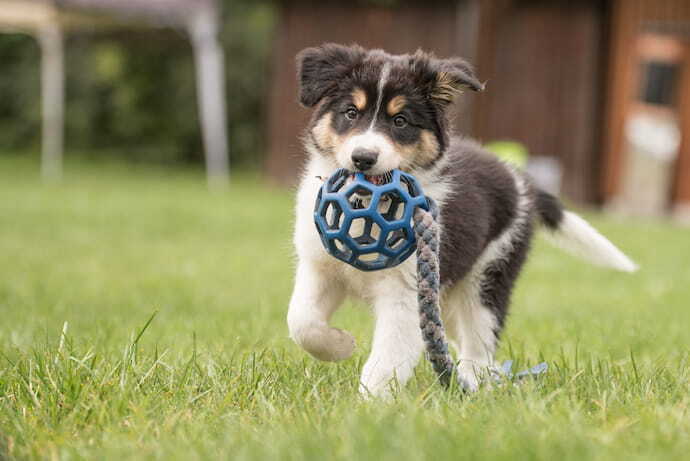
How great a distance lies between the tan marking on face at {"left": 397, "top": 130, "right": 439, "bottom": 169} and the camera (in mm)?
3393

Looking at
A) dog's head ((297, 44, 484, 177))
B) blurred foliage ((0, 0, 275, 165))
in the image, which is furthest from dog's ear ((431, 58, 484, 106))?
blurred foliage ((0, 0, 275, 165))

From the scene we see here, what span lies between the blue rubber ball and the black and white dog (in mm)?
126

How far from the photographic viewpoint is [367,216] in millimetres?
2875

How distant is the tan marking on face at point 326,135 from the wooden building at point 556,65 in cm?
1008

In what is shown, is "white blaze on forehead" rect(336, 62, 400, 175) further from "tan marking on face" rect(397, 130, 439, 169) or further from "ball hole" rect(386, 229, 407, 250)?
"ball hole" rect(386, 229, 407, 250)

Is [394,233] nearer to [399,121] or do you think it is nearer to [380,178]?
[380,178]

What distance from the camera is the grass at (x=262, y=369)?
7.77 feet

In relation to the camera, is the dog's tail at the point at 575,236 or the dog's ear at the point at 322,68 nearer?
the dog's ear at the point at 322,68

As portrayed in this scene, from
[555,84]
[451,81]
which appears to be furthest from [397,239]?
[555,84]

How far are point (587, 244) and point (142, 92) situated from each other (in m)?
19.2

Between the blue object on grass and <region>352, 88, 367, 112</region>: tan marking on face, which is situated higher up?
<region>352, 88, 367, 112</region>: tan marking on face

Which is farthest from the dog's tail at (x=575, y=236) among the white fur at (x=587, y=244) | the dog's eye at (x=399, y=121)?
the dog's eye at (x=399, y=121)

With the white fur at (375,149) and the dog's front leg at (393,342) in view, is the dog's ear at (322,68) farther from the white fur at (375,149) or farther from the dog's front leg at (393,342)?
the dog's front leg at (393,342)

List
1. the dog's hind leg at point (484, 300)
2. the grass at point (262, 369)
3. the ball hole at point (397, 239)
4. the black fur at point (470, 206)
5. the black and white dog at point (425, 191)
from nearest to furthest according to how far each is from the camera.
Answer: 1. the grass at point (262, 369)
2. the ball hole at point (397, 239)
3. the black and white dog at point (425, 191)
4. the black fur at point (470, 206)
5. the dog's hind leg at point (484, 300)
